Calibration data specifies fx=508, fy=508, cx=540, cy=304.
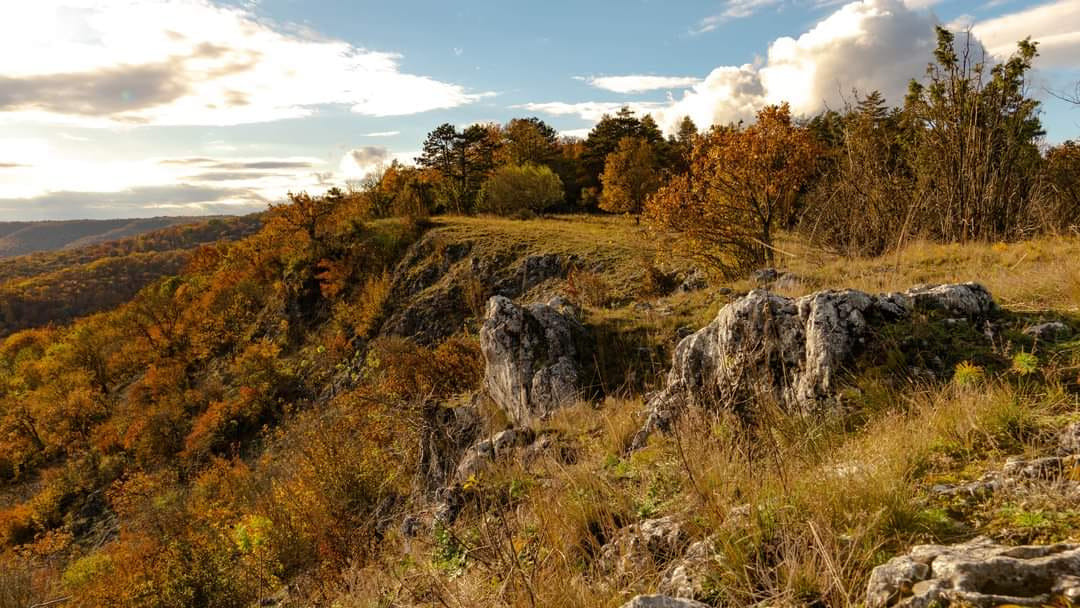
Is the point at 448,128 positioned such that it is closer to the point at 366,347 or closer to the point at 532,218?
the point at 532,218

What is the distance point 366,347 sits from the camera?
28078 mm

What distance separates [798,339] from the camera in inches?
205

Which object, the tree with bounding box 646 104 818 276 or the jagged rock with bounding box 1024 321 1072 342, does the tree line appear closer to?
the tree with bounding box 646 104 818 276

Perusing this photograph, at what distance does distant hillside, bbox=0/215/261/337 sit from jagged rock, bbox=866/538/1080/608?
72.3 metres

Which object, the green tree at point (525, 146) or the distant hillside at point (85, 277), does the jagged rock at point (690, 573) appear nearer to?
the green tree at point (525, 146)

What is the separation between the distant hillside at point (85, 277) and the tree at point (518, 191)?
39.3 metres

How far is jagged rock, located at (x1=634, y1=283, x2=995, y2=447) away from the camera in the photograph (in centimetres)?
472

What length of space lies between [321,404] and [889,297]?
2577 centimetres

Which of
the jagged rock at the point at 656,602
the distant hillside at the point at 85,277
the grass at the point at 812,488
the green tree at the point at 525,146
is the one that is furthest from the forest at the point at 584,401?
the distant hillside at the point at 85,277

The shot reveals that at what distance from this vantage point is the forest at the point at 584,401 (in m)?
2.88

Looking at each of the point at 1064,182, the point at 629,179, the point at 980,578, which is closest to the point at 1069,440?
the point at 980,578

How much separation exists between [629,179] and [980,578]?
37.8 m

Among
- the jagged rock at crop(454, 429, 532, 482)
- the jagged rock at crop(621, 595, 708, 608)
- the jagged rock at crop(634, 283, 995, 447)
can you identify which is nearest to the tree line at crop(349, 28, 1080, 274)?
the jagged rock at crop(634, 283, 995, 447)

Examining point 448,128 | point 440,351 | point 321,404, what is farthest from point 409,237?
point 440,351
